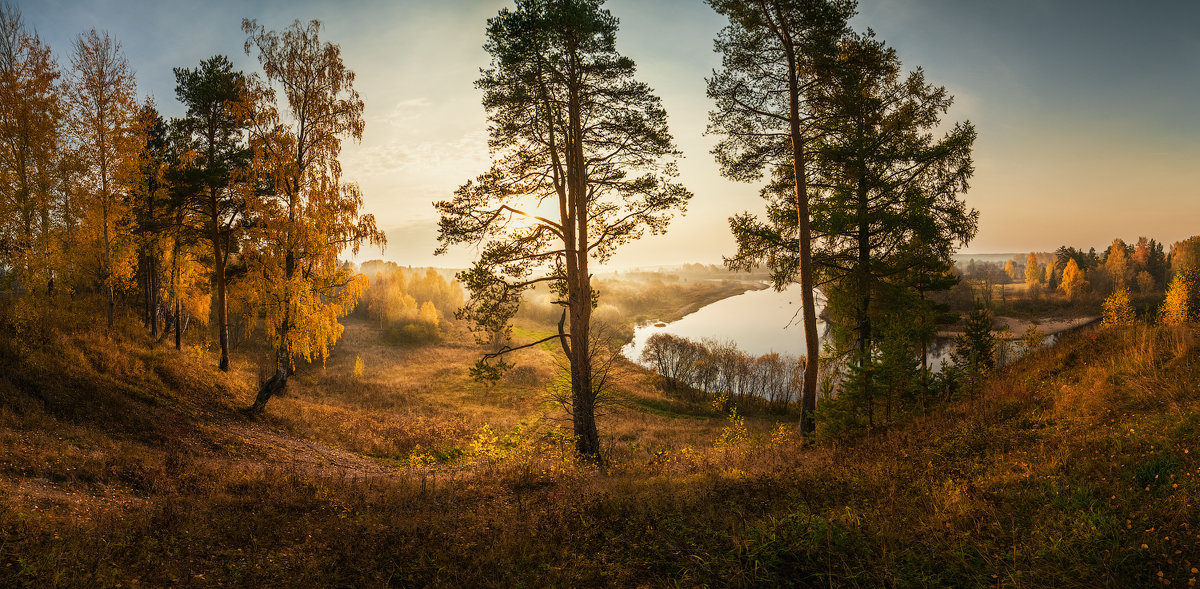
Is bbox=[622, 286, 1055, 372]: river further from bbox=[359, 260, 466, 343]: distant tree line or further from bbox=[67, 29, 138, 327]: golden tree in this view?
bbox=[67, 29, 138, 327]: golden tree

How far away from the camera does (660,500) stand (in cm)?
658

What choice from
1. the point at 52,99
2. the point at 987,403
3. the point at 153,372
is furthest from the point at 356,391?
the point at 987,403

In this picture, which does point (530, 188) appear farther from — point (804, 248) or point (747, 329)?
point (747, 329)

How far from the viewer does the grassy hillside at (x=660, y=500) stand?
4.41 metres

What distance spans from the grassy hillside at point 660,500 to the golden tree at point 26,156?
8.19m

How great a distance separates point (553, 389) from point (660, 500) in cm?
802

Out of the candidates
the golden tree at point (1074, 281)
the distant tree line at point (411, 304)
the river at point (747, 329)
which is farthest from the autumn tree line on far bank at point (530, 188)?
the golden tree at point (1074, 281)

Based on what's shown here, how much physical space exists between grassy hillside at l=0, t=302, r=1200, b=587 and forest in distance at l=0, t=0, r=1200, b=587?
0.05m

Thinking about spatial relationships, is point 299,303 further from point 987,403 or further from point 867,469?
point 987,403

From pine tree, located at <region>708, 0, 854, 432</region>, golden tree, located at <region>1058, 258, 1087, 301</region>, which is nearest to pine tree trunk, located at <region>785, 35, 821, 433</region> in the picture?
pine tree, located at <region>708, 0, 854, 432</region>

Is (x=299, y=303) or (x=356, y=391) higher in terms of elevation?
(x=299, y=303)

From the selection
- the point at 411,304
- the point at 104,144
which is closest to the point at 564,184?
the point at 104,144

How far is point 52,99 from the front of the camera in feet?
58.0

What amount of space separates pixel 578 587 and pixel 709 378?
47.5 meters
